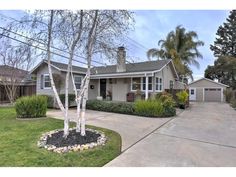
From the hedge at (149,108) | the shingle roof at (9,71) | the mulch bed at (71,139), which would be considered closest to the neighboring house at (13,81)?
the shingle roof at (9,71)

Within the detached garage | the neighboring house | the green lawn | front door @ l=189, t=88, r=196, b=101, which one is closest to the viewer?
the green lawn

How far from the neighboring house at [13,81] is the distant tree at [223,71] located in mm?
28642

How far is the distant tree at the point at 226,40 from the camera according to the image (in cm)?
3666

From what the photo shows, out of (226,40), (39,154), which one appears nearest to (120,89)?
(39,154)

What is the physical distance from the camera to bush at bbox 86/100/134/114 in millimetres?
11808

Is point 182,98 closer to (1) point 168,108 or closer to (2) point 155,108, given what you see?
(1) point 168,108

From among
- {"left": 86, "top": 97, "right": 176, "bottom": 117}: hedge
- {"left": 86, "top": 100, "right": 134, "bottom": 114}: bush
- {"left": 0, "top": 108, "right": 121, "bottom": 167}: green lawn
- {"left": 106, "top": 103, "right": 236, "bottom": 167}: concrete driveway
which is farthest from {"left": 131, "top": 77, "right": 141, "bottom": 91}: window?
{"left": 0, "top": 108, "right": 121, "bottom": 167}: green lawn

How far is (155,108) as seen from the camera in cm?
1083

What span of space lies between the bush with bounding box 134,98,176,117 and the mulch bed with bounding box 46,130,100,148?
555cm

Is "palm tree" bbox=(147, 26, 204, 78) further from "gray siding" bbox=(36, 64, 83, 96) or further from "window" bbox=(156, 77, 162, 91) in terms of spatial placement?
"gray siding" bbox=(36, 64, 83, 96)

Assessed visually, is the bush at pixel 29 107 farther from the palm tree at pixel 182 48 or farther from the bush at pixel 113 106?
the palm tree at pixel 182 48

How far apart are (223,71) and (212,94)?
8.45 meters
